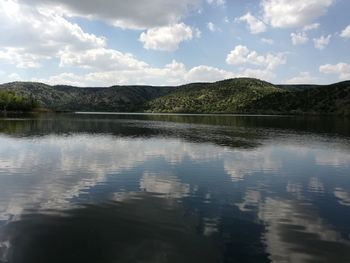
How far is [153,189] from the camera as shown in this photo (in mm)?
31812

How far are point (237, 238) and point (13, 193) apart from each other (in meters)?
18.2

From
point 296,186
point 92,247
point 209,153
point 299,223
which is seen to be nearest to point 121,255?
point 92,247

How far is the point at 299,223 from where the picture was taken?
23.3 metres

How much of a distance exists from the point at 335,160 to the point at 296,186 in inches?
788

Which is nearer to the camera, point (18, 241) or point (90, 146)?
point (18, 241)

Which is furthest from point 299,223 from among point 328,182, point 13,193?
point 13,193

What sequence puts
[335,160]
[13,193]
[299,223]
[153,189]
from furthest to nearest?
[335,160], [153,189], [13,193], [299,223]

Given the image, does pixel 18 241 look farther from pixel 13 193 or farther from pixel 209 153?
pixel 209 153

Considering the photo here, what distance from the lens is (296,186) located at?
34.4 m

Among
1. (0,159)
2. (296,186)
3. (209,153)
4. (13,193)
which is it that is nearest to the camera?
(13,193)

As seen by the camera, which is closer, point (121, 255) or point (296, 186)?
point (121, 255)

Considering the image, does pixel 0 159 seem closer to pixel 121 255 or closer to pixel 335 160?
pixel 121 255

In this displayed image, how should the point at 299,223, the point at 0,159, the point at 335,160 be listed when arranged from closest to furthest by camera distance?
the point at 299,223
the point at 0,159
the point at 335,160

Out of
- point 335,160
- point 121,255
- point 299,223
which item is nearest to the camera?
point 121,255
